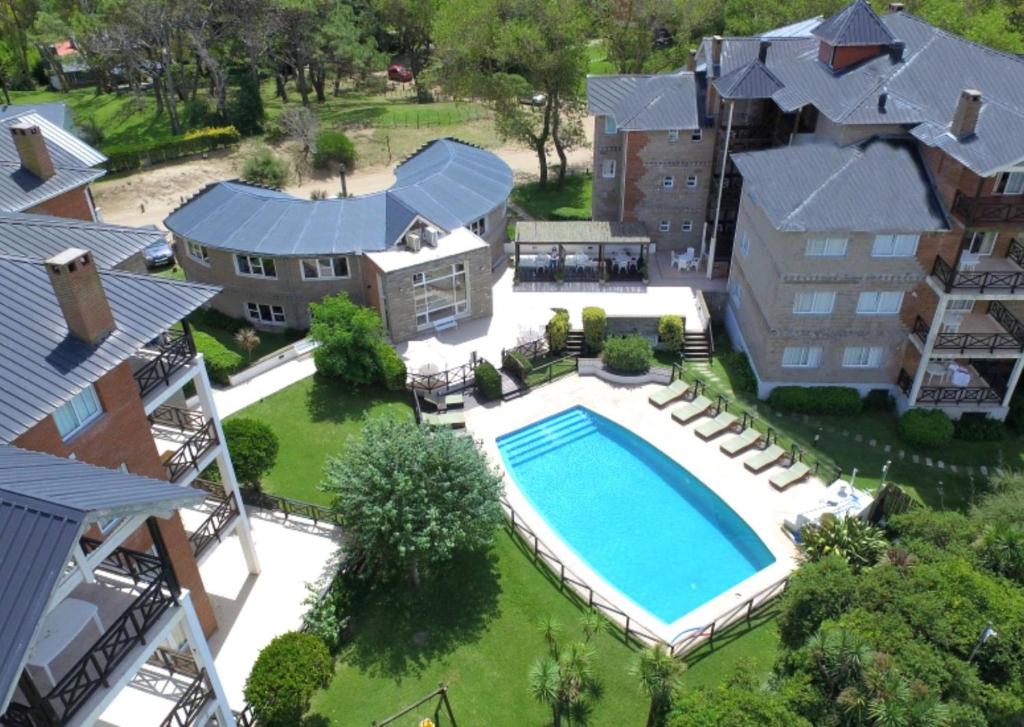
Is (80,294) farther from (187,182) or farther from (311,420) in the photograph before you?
(187,182)

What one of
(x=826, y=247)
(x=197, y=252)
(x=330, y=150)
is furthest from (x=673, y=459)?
(x=330, y=150)

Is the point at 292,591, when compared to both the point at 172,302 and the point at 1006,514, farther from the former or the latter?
the point at 1006,514

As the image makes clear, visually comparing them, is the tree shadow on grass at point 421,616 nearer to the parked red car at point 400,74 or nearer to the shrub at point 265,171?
the shrub at point 265,171

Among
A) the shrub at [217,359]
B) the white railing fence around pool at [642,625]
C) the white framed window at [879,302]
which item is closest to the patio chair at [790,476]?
the white railing fence around pool at [642,625]

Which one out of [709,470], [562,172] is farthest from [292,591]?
[562,172]

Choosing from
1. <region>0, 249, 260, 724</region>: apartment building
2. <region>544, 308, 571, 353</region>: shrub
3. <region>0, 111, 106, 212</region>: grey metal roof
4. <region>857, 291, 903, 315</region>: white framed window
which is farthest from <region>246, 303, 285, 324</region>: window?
<region>857, 291, 903, 315</region>: white framed window

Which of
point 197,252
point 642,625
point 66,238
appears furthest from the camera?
point 197,252
